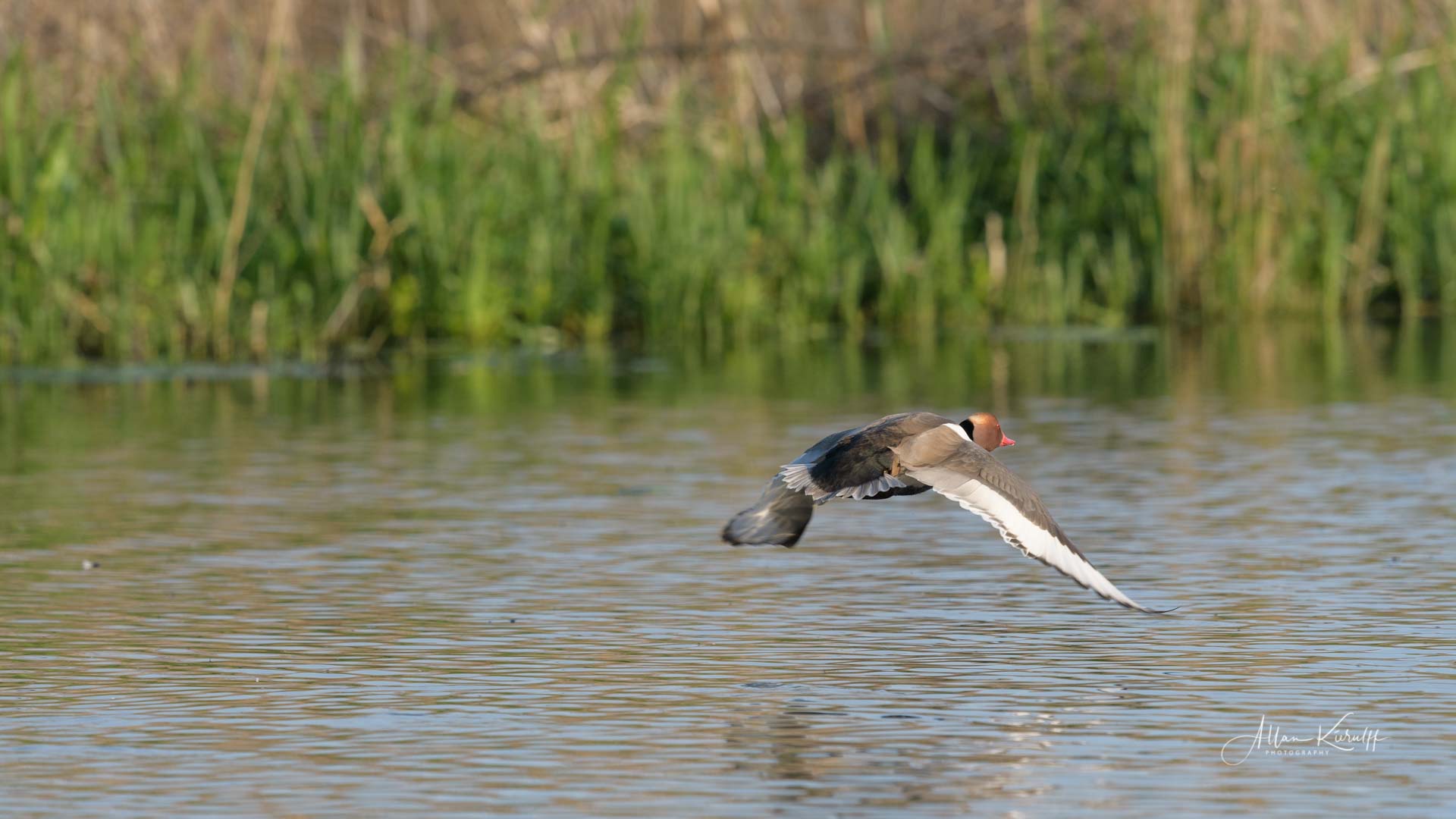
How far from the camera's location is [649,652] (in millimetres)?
6480

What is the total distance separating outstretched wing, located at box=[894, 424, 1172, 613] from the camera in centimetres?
619

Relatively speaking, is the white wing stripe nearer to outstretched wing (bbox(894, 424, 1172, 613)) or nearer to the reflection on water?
outstretched wing (bbox(894, 424, 1172, 613))

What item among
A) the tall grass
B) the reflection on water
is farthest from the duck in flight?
the tall grass

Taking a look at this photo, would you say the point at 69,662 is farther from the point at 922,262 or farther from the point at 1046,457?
the point at 922,262

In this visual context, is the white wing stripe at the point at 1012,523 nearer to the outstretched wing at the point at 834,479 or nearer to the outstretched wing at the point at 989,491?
the outstretched wing at the point at 989,491

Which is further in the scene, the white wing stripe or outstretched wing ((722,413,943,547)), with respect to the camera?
outstretched wing ((722,413,943,547))

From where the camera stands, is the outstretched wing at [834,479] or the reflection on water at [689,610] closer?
the reflection on water at [689,610]

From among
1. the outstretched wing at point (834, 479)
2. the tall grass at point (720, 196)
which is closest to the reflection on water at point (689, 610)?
the outstretched wing at point (834, 479)

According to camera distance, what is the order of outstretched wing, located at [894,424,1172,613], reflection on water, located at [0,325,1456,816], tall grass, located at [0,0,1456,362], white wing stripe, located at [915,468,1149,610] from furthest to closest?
tall grass, located at [0,0,1456,362], outstretched wing, located at [894,424,1172,613], white wing stripe, located at [915,468,1149,610], reflection on water, located at [0,325,1456,816]

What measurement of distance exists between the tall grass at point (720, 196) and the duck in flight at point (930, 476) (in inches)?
304

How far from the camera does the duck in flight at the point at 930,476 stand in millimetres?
6258

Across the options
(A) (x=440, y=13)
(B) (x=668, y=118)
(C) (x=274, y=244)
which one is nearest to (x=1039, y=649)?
(C) (x=274, y=244)

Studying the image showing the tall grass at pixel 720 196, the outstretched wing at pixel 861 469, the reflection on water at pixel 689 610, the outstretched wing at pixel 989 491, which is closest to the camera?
the reflection on water at pixel 689 610

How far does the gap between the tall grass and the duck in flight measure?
773 cm
